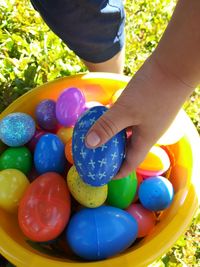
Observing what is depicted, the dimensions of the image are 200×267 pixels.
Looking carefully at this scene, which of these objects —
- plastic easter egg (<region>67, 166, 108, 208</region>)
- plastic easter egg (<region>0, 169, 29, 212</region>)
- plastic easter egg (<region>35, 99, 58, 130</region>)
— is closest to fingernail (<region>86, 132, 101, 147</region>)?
plastic easter egg (<region>67, 166, 108, 208</region>)

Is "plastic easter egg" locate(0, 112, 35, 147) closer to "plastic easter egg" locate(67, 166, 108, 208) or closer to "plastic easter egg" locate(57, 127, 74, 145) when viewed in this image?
"plastic easter egg" locate(57, 127, 74, 145)

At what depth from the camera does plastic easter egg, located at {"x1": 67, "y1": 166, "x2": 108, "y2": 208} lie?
102 centimetres

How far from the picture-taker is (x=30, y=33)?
5.50 ft

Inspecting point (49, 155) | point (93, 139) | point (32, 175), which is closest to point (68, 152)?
point (49, 155)

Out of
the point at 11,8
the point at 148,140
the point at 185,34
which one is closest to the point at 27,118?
the point at 148,140

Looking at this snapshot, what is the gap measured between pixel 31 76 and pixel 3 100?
0.13m

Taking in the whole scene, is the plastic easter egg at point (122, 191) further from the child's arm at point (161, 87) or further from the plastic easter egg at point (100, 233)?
the child's arm at point (161, 87)

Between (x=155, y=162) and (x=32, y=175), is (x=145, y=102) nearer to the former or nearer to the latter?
(x=155, y=162)

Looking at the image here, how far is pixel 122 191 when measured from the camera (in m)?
1.07

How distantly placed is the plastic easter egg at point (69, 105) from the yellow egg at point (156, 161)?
0.76ft

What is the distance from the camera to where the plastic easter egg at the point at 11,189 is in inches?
41.7

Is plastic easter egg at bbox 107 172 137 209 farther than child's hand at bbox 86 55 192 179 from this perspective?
Yes

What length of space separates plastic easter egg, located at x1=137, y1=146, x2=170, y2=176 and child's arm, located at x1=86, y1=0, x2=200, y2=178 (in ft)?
0.80

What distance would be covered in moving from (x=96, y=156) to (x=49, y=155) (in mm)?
216
